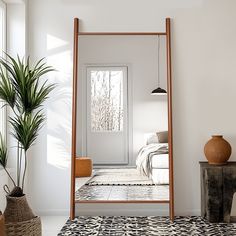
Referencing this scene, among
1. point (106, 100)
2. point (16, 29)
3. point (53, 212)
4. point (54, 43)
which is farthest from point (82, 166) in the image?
point (16, 29)

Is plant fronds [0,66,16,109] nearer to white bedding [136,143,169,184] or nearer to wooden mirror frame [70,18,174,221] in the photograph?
wooden mirror frame [70,18,174,221]

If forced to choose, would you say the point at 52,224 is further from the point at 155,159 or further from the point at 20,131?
the point at 155,159

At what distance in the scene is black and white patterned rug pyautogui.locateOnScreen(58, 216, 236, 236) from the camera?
3760 millimetres

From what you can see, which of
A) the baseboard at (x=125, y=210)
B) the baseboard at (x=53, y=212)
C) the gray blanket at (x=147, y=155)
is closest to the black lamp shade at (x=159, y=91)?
the gray blanket at (x=147, y=155)

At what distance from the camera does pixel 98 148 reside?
439cm

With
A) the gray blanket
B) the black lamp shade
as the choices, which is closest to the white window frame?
the gray blanket

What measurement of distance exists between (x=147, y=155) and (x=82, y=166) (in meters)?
0.72

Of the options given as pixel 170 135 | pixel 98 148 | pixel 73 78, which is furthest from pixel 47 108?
pixel 170 135

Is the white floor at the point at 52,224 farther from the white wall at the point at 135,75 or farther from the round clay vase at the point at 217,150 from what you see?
the round clay vase at the point at 217,150

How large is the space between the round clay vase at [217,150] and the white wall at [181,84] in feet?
0.77

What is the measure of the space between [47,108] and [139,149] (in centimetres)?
112

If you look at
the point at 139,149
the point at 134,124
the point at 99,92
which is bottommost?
the point at 139,149

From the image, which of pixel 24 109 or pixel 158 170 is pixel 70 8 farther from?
pixel 158 170

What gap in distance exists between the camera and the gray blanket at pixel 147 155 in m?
4.32
